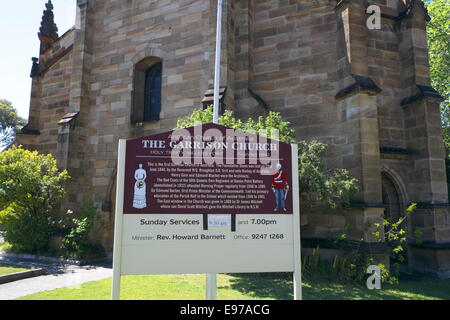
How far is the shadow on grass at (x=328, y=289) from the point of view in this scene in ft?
21.9

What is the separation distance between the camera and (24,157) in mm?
11664

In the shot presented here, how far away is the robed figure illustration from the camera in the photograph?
404 centimetres

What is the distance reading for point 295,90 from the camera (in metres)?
10.9

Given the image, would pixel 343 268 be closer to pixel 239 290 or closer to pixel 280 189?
pixel 239 290

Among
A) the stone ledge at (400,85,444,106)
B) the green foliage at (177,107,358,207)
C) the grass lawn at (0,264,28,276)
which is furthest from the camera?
the stone ledge at (400,85,444,106)

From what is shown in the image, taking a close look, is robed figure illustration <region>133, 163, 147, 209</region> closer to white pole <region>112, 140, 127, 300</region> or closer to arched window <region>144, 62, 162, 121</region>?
white pole <region>112, 140, 127, 300</region>

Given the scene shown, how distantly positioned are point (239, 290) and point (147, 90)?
9016 mm

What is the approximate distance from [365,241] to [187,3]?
32.3 feet

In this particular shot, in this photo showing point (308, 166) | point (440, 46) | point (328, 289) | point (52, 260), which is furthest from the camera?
point (440, 46)

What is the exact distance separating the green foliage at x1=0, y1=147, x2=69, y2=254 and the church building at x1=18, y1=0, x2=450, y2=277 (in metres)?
0.87

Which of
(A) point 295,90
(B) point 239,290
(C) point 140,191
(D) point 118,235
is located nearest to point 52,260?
(B) point 239,290

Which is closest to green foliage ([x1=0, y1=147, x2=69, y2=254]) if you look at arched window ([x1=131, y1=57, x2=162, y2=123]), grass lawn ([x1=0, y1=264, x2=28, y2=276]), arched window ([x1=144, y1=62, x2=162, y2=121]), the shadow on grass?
grass lawn ([x1=0, y1=264, x2=28, y2=276])

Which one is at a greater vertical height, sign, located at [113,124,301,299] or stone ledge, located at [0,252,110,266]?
sign, located at [113,124,301,299]

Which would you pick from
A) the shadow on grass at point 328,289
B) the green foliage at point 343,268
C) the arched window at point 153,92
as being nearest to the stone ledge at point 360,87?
the green foliage at point 343,268
